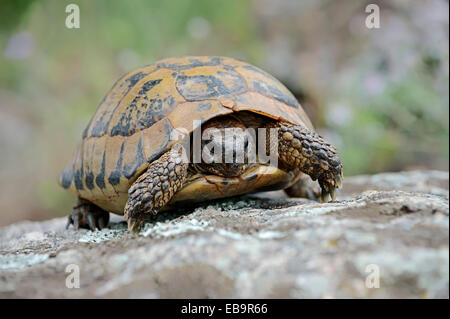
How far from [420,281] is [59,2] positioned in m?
6.91

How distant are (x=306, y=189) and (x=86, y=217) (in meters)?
1.71

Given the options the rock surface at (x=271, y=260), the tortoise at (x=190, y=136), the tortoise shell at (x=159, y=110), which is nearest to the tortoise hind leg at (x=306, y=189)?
the tortoise at (x=190, y=136)

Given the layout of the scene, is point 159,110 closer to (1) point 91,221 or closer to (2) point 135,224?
(2) point 135,224

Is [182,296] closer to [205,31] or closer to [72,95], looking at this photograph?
[72,95]

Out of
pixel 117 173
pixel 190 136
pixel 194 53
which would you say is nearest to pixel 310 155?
pixel 190 136

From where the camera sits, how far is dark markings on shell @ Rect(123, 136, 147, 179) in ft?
7.74

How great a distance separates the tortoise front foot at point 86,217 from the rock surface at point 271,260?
1266 millimetres

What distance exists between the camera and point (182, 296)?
4.45ft

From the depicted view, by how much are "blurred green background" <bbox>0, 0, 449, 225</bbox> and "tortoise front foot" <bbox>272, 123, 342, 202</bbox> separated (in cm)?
376

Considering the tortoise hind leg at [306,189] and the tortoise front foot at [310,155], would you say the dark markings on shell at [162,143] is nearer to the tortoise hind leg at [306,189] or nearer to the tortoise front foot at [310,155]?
the tortoise front foot at [310,155]

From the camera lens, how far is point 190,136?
2.47 meters

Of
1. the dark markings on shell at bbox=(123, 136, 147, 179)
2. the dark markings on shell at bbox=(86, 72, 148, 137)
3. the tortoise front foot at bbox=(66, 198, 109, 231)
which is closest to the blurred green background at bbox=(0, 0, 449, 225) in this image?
the tortoise front foot at bbox=(66, 198, 109, 231)

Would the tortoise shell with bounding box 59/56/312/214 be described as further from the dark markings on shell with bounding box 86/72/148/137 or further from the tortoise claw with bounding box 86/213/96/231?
the tortoise claw with bounding box 86/213/96/231
